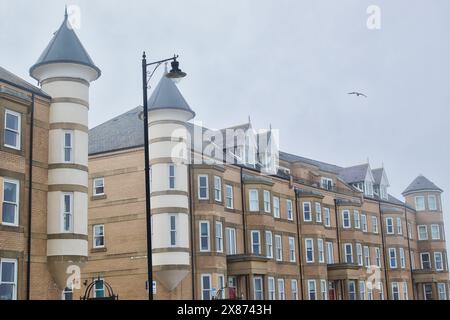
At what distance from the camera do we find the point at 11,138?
1150 inches

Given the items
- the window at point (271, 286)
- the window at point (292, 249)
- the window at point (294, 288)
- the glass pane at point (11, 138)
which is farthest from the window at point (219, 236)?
the glass pane at point (11, 138)

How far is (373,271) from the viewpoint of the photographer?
62.9m

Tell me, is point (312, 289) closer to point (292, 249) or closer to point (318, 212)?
point (292, 249)

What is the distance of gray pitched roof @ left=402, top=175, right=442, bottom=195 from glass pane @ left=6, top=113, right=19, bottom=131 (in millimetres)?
53676

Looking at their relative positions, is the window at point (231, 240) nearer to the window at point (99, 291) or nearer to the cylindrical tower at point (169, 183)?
the cylindrical tower at point (169, 183)

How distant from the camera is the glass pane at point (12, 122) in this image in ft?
95.2

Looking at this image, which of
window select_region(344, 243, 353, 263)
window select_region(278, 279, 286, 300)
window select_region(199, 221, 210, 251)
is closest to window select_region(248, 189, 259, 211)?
window select_region(278, 279, 286, 300)

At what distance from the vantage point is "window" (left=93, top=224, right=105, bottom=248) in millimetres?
40781

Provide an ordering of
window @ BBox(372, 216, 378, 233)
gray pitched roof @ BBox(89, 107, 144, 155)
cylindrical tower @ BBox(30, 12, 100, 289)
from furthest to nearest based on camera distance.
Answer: window @ BBox(372, 216, 378, 233) → gray pitched roof @ BBox(89, 107, 144, 155) → cylindrical tower @ BBox(30, 12, 100, 289)

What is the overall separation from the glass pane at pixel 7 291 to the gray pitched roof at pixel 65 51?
10830mm

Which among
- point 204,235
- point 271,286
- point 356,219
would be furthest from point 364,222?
point 204,235

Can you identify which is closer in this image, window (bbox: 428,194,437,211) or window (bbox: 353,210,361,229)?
window (bbox: 353,210,361,229)

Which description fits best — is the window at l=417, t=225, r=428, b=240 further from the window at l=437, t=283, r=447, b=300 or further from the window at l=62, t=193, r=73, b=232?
the window at l=62, t=193, r=73, b=232

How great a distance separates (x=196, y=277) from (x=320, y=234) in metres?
16.8
